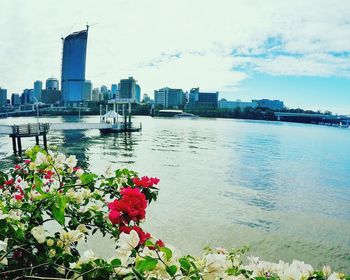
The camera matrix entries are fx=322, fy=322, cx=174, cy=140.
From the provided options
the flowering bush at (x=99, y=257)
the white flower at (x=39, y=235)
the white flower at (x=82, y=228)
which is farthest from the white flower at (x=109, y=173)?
the white flower at (x=39, y=235)

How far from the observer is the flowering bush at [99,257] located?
1.71 metres

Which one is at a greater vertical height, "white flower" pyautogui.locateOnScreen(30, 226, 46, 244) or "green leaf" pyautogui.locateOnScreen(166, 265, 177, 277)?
"green leaf" pyautogui.locateOnScreen(166, 265, 177, 277)

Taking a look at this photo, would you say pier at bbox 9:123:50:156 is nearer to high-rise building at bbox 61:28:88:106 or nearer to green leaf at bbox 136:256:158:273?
green leaf at bbox 136:256:158:273

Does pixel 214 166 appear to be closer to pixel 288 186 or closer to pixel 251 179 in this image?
pixel 251 179

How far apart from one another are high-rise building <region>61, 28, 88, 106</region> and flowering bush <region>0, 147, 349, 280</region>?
20248 cm

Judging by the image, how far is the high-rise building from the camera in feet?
638

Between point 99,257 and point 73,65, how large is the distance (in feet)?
686

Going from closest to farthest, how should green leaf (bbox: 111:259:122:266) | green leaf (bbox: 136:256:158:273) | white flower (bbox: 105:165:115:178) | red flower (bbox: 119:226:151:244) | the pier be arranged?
green leaf (bbox: 136:256:158:273) < green leaf (bbox: 111:259:122:266) < red flower (bbox: 119:226:151:244) < white flower (bbox: 105:165:115:178) < the pier

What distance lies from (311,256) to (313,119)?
195011 mm

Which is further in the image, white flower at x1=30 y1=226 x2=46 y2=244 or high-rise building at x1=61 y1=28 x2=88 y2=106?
high-rise building at x1=61 y1=28 x2=88 y2=106

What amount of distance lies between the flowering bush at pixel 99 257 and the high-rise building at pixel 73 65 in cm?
20248

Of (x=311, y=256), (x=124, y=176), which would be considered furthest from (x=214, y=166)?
(x=124, y=176)

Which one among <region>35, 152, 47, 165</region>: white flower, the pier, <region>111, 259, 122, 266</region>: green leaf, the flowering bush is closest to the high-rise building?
the pier

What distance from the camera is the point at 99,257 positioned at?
2.17 m
